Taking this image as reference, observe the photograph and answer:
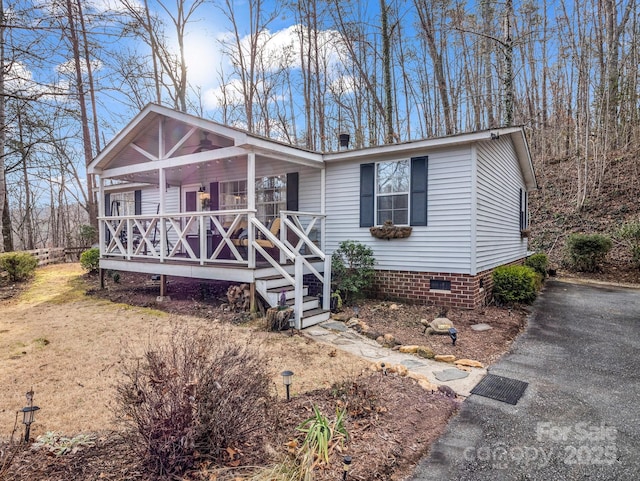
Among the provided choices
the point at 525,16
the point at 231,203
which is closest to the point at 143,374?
the point at 231,203

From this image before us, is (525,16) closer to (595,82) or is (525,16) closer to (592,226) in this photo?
(595,82)

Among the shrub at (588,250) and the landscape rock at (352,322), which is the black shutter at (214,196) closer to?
the landscape rock at (352,322)

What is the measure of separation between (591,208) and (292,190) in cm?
1258

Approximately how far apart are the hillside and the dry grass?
11.2 metres

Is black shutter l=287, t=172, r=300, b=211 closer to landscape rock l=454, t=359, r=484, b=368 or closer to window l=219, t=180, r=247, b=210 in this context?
window l=219, t=180, r=247, b=210

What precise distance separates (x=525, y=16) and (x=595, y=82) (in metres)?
4.22

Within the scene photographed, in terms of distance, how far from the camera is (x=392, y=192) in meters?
7.55

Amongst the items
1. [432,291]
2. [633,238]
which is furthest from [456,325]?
[633,238]

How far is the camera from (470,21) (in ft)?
47.5

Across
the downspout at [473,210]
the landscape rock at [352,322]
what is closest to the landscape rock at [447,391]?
the landscape rock at [352,322]

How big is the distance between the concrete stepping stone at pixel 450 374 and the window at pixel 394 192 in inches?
144

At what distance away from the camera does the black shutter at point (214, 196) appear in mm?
10000

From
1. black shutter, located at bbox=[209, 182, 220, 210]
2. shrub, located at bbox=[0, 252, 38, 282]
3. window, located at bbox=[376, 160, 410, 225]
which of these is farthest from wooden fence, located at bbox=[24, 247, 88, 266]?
window, located at bbox=[376, 160, 410, 225]

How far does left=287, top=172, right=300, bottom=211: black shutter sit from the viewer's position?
8688 millimetres
